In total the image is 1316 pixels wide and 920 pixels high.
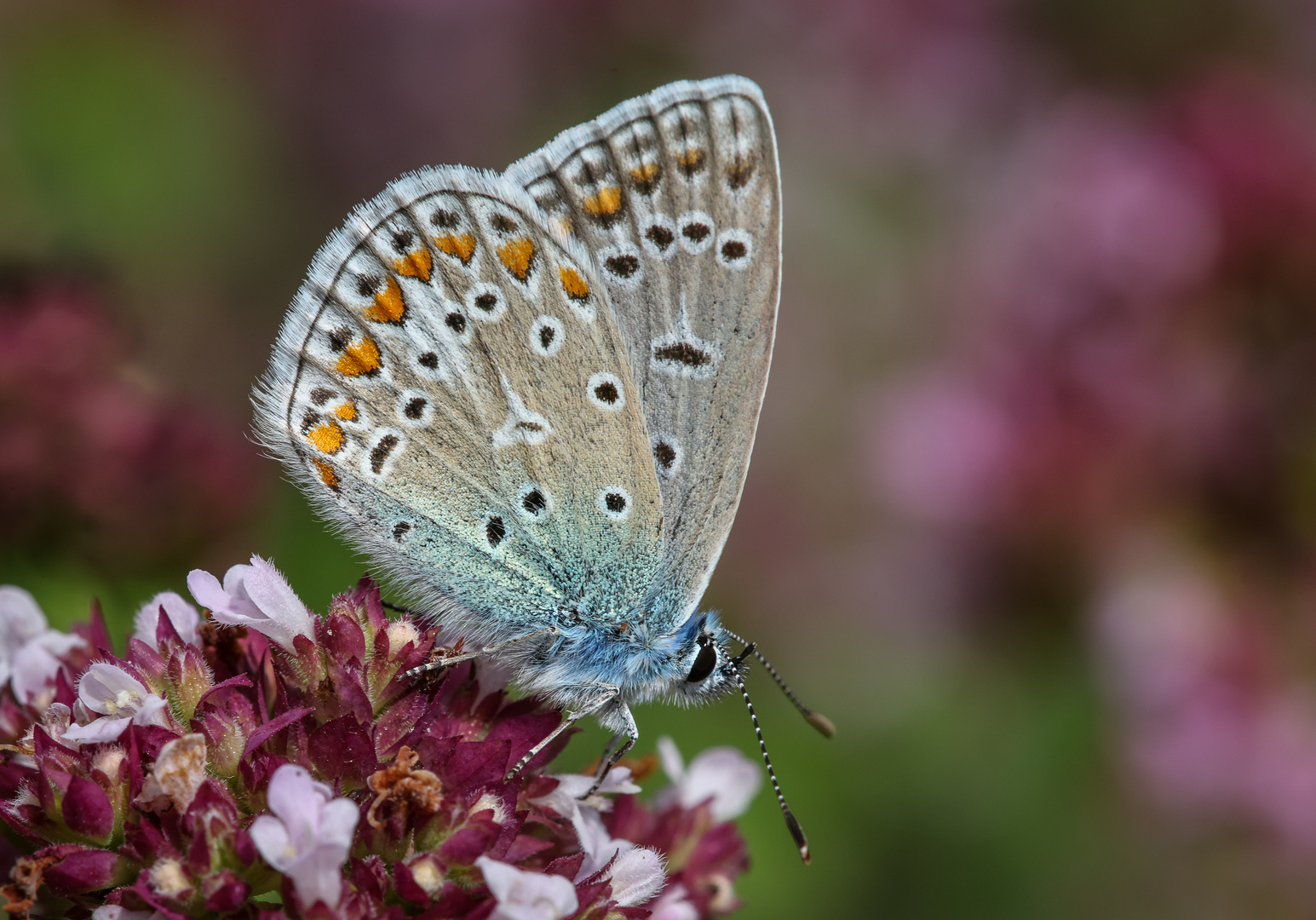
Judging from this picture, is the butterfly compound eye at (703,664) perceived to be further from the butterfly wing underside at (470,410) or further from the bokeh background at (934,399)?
the bokeh background at (934,399)

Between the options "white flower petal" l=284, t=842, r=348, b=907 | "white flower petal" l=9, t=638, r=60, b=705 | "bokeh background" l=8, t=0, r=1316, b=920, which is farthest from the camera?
"bokeh background" l=8, t=0, r=1316, b=920

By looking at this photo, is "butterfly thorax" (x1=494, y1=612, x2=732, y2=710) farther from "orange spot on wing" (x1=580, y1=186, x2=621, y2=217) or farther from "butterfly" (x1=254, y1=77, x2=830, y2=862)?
"orange spot on wing" (x1=580, y1=186, x2=621, y2=217)

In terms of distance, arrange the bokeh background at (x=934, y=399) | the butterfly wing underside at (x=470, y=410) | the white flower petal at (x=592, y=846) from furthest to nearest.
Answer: the bokeh background at (x=934, y=399)
the butterfly wing underside at (x=470, y=410)
the white flower petal at (x=592, y=846)

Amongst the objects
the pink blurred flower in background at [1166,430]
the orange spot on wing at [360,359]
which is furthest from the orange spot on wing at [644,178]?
the pink blurred flower in background at [1166,430]

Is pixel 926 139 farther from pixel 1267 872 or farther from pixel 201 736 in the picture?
pixel 201 736

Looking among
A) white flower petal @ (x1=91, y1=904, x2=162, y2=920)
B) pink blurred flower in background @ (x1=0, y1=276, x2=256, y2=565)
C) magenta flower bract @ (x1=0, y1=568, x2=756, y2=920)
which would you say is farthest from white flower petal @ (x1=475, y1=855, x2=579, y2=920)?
pink blurred flower in background @ (x1=0, y1=276, x2=256, y2=565)

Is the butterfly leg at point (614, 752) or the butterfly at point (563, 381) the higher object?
the butterfly at point (563, 381)

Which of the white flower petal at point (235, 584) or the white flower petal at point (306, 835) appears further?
the white flower petal at point (235, 584)
